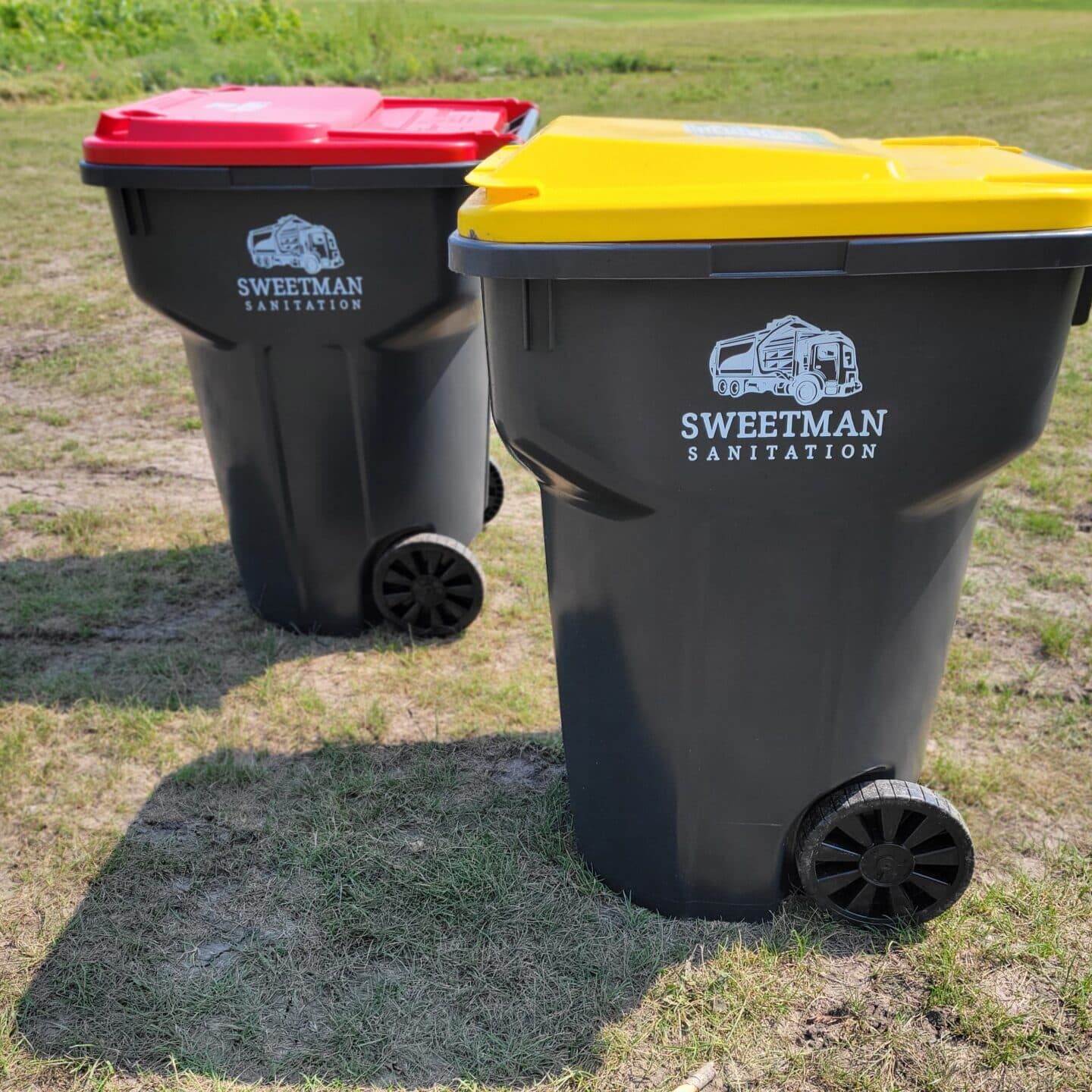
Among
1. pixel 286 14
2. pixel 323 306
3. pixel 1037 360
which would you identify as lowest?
pixel 286 14

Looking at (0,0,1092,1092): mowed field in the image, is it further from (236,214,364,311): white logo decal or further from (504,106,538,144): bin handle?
(504,106,538,144): bin handle

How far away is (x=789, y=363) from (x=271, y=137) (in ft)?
5.24

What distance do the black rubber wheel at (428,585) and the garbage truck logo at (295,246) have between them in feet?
2.69

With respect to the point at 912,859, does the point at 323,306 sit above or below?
above

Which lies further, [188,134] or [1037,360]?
[188,134]

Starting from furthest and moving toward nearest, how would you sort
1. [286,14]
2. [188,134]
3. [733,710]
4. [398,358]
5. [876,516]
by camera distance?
1. [286,14]
2. [398,358]
3. [188,134]
4. [733,710]
5. [876,516]

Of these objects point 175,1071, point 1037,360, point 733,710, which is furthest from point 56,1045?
point 1037,360

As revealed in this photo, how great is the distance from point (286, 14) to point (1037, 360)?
2034cm

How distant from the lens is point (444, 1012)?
6.14 feet

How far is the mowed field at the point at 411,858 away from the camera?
1.80 metres

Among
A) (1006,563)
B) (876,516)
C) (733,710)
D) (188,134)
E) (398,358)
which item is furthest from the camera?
(1006,563)

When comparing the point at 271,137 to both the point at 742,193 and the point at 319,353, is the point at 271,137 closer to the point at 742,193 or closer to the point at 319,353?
the point at 319,353

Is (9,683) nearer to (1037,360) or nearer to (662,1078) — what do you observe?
(662,1078)

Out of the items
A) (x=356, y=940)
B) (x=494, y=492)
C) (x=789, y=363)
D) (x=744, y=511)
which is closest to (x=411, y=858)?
(x=356, y=940)
